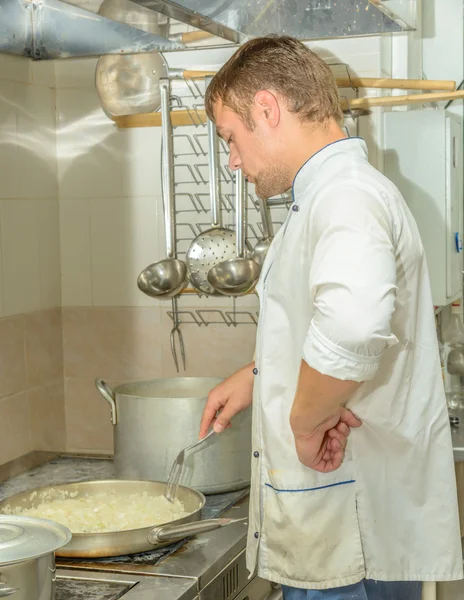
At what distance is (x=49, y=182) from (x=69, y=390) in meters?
0.50

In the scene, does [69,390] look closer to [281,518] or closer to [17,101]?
[17,101]

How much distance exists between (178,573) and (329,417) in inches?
13.5

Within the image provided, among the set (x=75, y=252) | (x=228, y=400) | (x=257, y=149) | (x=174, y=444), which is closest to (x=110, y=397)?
(x=174, y=444)

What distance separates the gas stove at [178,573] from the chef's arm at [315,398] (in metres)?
0.30

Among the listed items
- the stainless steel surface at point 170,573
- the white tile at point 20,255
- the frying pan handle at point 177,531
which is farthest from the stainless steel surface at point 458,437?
the white tile at point 20,255

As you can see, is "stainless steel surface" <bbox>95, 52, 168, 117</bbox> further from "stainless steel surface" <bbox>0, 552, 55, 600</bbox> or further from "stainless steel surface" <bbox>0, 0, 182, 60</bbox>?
"stainless steel surface" <bbox>0, 552, 55, 600</bbox>

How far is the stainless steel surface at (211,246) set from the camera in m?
2.00

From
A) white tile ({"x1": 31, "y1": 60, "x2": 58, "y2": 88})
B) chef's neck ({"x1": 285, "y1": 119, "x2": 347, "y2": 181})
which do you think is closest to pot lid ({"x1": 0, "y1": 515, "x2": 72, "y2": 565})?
chef's neck ({"x1": 285, "y1": 119, "x2": 347, "y2": 181})

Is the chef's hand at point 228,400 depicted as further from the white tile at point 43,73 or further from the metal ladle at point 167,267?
the white tile at point 43,73

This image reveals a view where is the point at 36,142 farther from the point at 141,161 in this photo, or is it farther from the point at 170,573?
the point at 170,573

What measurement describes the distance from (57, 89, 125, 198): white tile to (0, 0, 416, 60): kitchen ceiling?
24 cm

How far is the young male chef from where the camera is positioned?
3.96ft

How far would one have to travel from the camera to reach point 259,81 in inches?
49.4

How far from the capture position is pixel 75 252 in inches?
86.4
